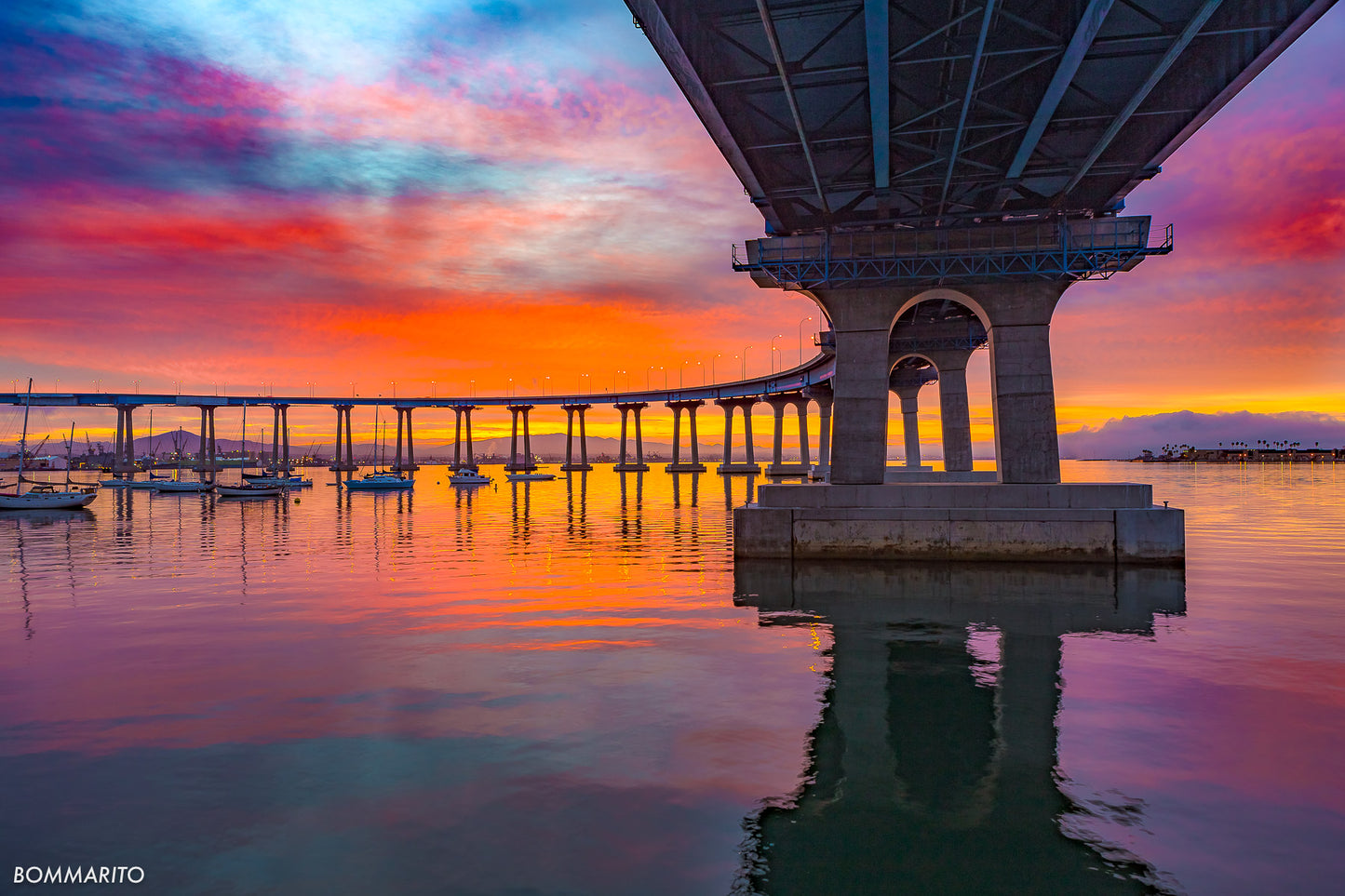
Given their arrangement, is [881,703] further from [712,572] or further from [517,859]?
[712,572]

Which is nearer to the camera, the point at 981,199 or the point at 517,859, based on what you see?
the point at 517,859

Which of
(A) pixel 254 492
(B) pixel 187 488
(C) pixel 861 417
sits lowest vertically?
(A) pixel 254 492

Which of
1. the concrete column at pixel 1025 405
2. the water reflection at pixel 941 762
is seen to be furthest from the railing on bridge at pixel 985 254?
the water reflection at pixel 941 762

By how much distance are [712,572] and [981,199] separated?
1936 centimetres

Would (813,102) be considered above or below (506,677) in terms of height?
above

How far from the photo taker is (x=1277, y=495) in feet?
290

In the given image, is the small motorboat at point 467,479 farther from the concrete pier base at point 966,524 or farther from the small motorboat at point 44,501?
the concrete pier base at point 966,524

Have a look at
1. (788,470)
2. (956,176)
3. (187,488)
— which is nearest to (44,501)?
(187,488)

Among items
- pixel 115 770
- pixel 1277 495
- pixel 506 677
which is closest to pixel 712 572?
pixel 506 677

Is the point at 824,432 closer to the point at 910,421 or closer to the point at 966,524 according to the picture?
the point at 910,421

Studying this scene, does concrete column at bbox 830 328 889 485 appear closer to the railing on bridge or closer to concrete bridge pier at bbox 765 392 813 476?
the railing on bridge

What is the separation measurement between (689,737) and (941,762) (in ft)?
11.7

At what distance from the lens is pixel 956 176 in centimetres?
2856

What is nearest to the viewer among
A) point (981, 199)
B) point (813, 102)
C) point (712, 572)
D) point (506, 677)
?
point (506, 677)
